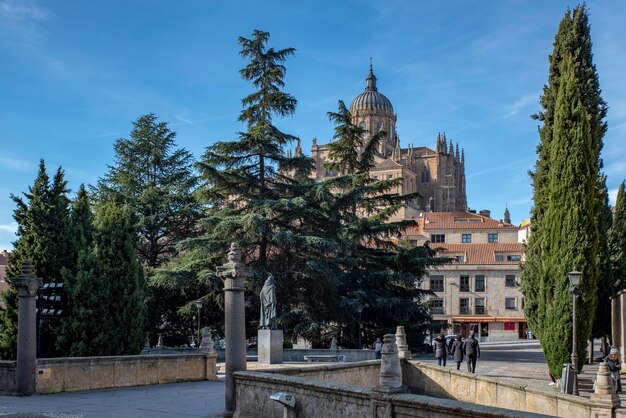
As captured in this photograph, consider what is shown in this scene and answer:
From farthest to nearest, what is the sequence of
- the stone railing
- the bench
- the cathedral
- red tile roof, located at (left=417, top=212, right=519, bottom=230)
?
the cathedral < red tile roof, located at (left=417, top=212, right=519, bottom=230) < the bench < the stone railing

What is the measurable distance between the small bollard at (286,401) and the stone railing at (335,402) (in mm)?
95

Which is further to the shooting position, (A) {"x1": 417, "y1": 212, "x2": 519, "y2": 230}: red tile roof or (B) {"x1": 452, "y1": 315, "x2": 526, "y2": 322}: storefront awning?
(A) {"x1": 417, "y1": 212, "x2": 519, "y2": 230}: red tile roof

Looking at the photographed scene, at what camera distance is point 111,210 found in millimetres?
24297

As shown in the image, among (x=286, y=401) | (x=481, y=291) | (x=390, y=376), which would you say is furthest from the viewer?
(x=481, y=291)

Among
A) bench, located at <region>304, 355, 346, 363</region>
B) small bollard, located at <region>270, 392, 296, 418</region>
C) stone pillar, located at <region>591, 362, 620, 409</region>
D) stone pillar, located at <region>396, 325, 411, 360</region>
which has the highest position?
small bollard, located at <region>270, 392, 296, 418</region>

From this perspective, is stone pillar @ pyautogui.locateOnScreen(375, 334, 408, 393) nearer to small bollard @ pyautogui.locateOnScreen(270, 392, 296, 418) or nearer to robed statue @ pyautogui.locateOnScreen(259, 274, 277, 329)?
small bollard @ pyautogui.locateOnScreen(270, 392, 296, 418)

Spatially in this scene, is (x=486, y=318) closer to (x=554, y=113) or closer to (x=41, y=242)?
(x=554, y=113)

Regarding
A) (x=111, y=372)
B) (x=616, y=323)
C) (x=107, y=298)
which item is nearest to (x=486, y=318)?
(x=616, y=323)

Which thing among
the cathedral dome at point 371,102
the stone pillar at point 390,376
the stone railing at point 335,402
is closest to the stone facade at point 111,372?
the stone railing at point 335,402

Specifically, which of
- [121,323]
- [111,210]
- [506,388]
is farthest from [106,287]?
[506,388]

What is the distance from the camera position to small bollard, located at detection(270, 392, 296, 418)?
9719 millimetres

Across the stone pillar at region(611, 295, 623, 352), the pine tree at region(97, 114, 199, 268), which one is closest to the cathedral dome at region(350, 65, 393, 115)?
the pine tree at region(97, 114, 199, 268)

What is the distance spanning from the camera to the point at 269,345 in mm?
20734

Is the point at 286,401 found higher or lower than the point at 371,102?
lower
